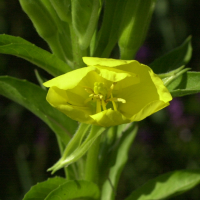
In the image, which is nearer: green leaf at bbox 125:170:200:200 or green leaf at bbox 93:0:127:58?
green leaf at bbox 93:0:127:58

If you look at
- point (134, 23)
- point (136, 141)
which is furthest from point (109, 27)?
point (136, 141)

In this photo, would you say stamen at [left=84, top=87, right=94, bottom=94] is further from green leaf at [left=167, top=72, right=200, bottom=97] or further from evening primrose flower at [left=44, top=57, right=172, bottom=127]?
green leaf at [left=167, top=72, right=200, bottom=97]

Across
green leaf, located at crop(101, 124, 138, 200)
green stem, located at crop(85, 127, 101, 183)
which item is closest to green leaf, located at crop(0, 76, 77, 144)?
green stem, located at crop(85, 127, 101, 183)

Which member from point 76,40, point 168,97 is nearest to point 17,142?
point 76,40

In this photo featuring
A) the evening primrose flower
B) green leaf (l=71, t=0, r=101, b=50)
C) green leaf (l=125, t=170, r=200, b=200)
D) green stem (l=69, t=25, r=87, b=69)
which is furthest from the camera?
green leaf (l=125, t=170, r=200, b=200)

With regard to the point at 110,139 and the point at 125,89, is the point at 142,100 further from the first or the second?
the point at 110,139

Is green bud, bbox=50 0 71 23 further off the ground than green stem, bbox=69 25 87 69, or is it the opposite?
green bud, bbox=50 0 71 23

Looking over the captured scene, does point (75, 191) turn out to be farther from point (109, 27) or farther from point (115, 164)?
point (109, 27)
